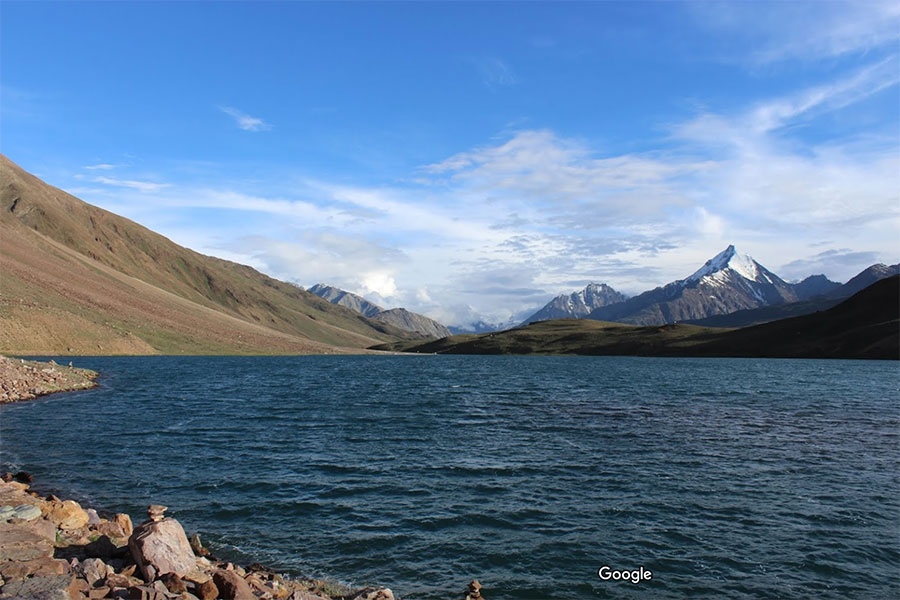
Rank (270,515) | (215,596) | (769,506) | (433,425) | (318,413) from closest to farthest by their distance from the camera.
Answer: (215,596) → (270,515) → (769,506) → (433,425) → (318,413)

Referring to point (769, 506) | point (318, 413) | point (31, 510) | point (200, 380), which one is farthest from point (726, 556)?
point (200, 380)

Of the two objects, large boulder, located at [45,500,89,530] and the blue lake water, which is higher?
large boulder, located at [45,500,89,530]

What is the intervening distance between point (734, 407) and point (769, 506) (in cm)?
4064

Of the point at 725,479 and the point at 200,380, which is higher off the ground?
the point at 725,479

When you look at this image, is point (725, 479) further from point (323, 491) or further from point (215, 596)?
point (215, 596)

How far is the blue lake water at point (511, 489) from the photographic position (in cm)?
2000

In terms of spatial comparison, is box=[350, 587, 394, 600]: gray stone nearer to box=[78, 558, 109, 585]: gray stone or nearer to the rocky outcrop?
the rocky outcrop

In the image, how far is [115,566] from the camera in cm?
1536

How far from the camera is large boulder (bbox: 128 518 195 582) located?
48.5ft

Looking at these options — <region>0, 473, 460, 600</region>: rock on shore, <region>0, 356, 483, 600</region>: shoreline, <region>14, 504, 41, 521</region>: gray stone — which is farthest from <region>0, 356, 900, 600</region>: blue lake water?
<region>14, 504, 41, 521</region>: gray stone

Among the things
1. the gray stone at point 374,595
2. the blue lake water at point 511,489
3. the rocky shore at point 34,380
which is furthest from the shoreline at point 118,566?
the rocky shore at point 34,380

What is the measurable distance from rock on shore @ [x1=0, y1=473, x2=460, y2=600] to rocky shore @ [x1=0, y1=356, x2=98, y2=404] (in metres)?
51.6

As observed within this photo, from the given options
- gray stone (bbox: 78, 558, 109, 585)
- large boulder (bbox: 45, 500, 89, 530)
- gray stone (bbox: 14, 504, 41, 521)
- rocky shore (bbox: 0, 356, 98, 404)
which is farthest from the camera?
rocky shore (bbox: 0, 356, 98, 404)

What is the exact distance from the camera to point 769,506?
87.5ft
